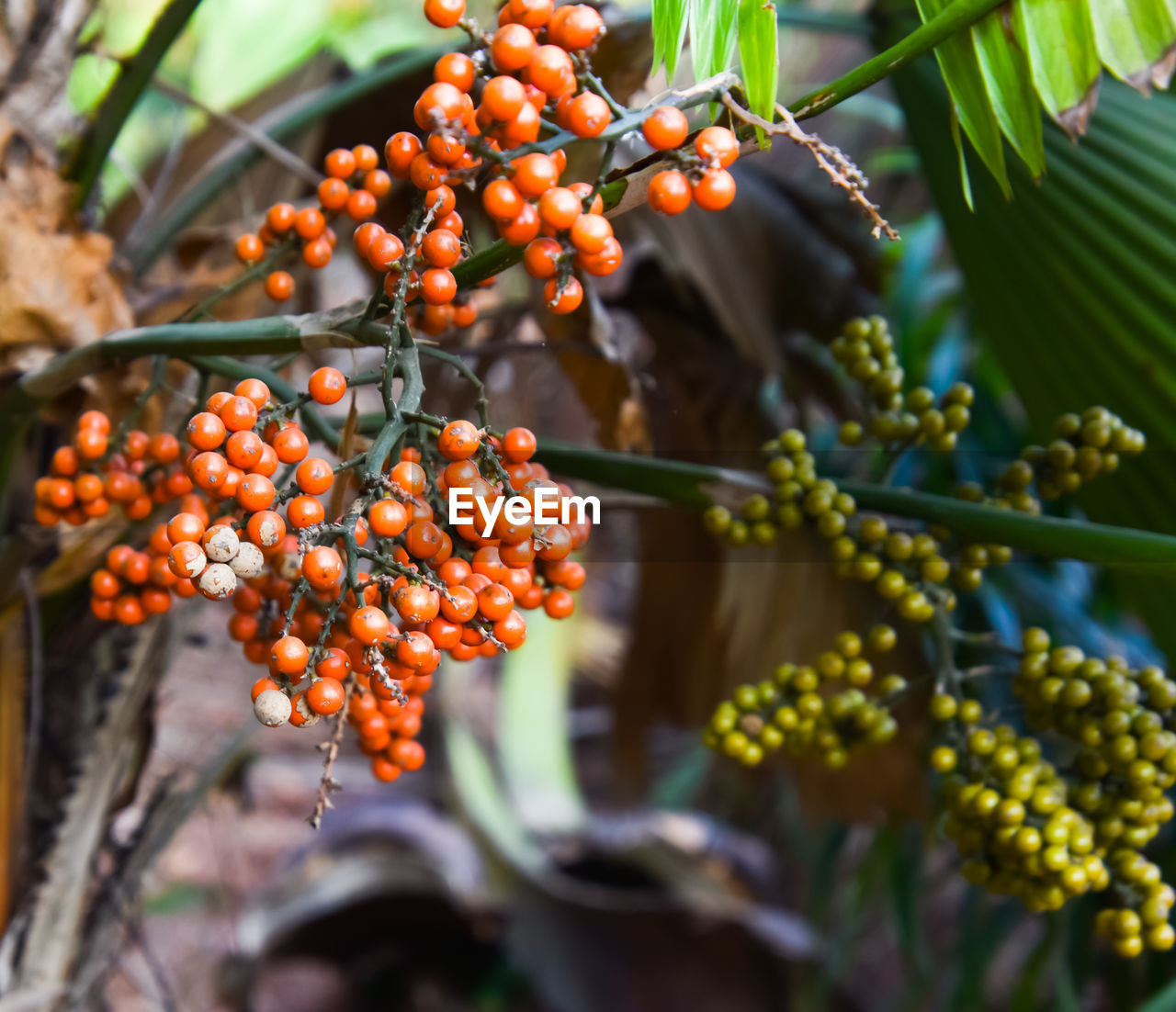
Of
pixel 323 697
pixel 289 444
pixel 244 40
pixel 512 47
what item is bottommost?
pixel 323 697

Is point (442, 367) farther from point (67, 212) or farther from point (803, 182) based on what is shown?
point (803, 182)

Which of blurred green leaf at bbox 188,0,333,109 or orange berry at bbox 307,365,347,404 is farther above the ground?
blurred green leaf at bbox 188,0,333,109

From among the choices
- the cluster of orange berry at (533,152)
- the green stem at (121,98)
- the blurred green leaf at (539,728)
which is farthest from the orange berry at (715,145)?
the blurred green leaf at (539,728)

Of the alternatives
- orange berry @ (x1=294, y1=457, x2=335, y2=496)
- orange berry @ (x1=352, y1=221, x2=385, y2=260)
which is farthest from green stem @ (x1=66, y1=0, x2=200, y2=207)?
orange berry @ (x1=294, y1=457, x2=335, y2=496)

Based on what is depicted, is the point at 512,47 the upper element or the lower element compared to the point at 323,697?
upper

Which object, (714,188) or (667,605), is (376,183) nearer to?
(714,188)

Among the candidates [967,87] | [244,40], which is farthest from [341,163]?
[244,40]

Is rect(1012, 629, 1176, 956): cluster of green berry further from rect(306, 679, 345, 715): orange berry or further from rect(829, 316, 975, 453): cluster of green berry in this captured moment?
rect(306, 679, 345, 715): orange berry
